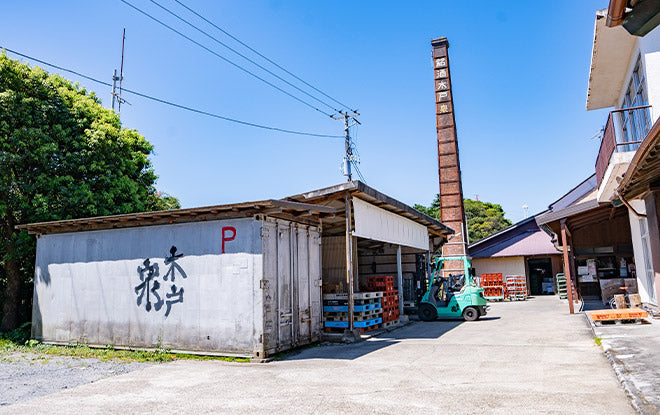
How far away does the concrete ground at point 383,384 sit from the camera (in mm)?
5941

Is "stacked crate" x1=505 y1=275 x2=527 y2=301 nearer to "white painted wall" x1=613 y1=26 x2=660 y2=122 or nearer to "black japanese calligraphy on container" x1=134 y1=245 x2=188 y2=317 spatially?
"white painted wall" x1=613 y1=26 x2=660 y2=122

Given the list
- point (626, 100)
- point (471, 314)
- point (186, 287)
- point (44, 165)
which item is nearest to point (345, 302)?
point (186, 287)

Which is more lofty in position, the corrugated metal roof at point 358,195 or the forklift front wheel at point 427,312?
the corrugated metal roof at point 358,195

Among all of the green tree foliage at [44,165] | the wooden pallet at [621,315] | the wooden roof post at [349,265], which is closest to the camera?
the wooden pallet at [621,315]

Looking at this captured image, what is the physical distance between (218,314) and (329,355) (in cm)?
266

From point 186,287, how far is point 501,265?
26488 millimetres

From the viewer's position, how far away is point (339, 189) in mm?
12305

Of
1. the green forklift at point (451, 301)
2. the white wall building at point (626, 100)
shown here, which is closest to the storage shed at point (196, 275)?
the green forklift at point (451, 301)

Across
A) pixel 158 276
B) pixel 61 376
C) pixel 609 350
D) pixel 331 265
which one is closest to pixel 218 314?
pixel 158 276

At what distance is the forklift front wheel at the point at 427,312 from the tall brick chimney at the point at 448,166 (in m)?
13.5

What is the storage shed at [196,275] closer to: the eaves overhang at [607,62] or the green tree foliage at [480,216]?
the eaves overhang at [607,62]

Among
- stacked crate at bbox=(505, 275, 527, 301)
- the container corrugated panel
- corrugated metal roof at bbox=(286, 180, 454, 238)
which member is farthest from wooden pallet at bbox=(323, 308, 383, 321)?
stacked crate at bbox=(505, 275, 527, 301)

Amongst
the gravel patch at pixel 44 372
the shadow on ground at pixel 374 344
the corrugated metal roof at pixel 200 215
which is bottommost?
the shadow on ground at pixel 374 344

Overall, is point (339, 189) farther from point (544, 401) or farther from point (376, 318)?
point (544, 401)
